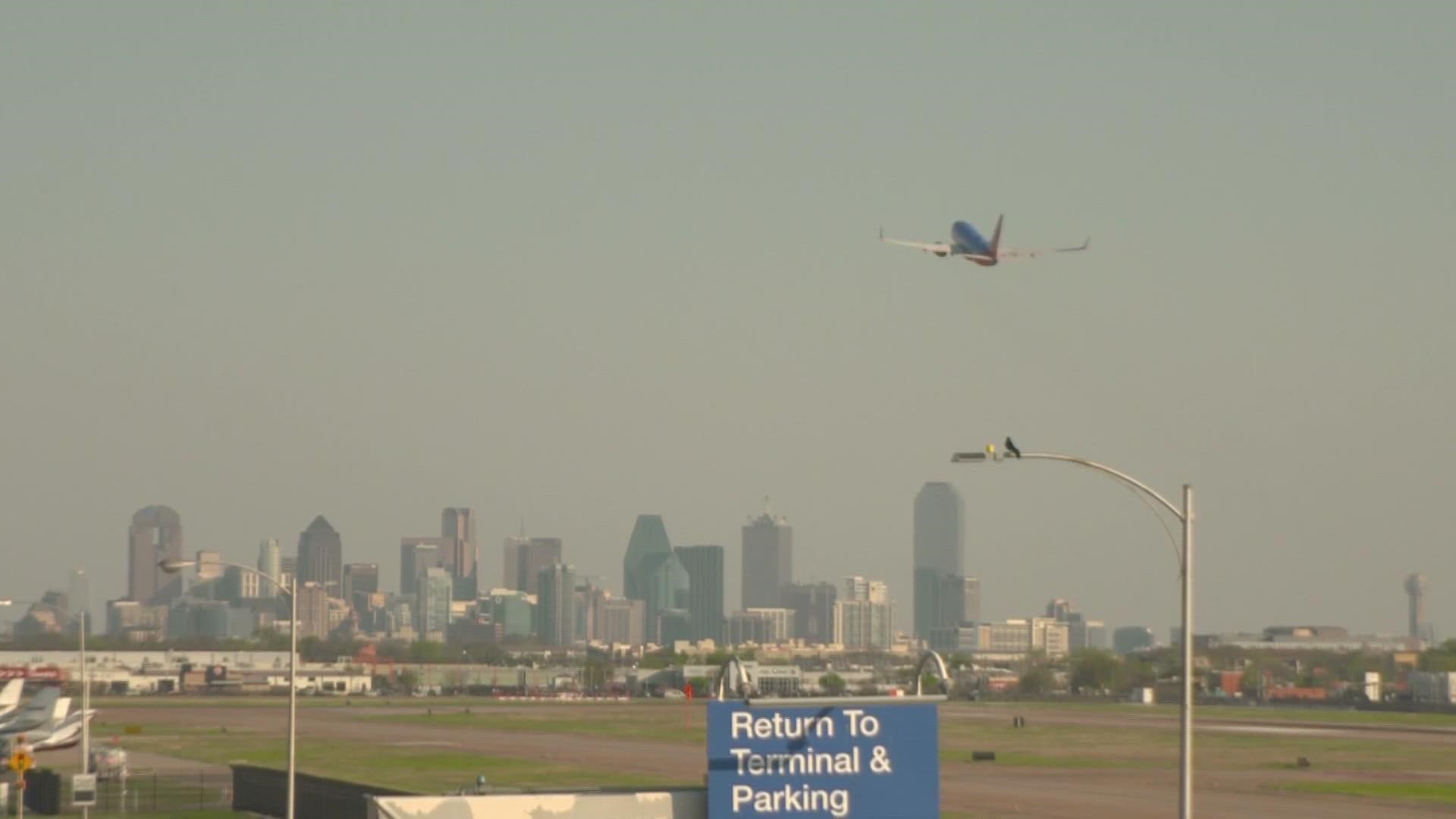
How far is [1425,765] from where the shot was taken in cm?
10325

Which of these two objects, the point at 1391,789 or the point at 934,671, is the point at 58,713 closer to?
the point at 1391,789

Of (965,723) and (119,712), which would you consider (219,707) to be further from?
(965,723)

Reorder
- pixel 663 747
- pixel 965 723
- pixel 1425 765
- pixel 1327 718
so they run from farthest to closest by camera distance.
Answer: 1. pixel 1327 718
2. pixel 965 723
3. pixel 663 747
4. pixel 1425 765

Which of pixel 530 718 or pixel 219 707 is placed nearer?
pixel 530 718

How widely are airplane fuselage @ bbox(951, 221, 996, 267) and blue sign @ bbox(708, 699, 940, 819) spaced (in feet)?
190

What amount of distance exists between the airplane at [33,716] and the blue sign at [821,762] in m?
82.7

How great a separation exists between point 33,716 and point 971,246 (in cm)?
5340

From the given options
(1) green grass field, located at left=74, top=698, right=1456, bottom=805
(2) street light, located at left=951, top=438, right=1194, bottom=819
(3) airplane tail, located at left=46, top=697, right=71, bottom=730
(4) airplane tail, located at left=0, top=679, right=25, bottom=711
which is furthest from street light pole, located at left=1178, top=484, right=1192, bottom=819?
(4) airplane tail, located at left=0, top=679, right=25, bottom=711

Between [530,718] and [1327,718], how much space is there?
72.4 meters

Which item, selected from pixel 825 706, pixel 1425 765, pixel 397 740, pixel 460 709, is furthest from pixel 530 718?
pixel 825 706

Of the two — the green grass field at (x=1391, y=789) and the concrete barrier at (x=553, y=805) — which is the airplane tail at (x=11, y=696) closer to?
the green grass field at (x=1391, y=789)

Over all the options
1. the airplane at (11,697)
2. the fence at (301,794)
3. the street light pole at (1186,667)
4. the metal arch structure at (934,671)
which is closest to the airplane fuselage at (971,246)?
the fence at (301,794)

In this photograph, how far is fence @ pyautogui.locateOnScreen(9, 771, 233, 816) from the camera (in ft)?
230

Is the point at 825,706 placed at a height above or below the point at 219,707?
above
